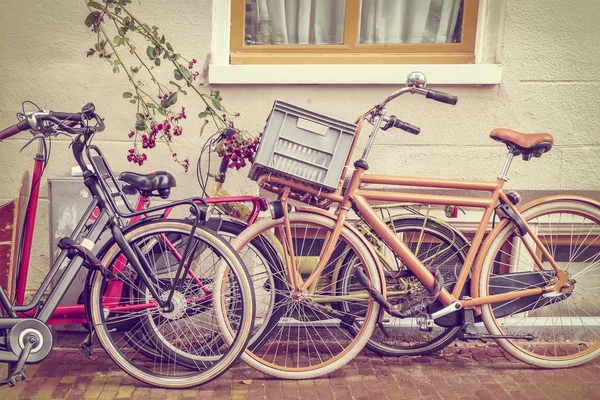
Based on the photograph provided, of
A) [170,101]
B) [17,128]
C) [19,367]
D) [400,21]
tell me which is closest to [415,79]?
[400,21]

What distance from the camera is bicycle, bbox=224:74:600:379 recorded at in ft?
10.5

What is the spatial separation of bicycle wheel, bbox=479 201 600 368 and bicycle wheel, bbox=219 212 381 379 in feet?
2.42

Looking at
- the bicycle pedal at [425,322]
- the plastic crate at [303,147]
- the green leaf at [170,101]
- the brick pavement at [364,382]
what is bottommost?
the brick pavement at [364,382]

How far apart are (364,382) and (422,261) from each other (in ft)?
2.50

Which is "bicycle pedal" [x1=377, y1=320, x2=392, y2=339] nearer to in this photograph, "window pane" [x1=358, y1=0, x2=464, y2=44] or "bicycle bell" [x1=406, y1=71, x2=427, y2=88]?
"bicycle bell" [x1=406, y1=71, x2=427, y2=88]

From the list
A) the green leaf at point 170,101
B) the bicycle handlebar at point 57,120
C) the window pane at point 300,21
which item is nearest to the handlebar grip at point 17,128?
the bicycle handlebar at point 57,120

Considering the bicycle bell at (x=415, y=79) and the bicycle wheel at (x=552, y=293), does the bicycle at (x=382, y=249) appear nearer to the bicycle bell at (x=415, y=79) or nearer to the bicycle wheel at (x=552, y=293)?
the bicycle wheel at (x=552, y=293)

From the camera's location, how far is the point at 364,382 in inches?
132

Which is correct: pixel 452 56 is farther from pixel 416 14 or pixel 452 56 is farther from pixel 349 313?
pixel 349 313

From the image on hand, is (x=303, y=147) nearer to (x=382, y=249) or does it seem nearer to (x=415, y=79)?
(x=415, y=79)

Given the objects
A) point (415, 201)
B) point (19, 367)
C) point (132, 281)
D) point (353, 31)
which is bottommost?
point (19, 367)

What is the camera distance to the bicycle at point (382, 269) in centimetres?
320

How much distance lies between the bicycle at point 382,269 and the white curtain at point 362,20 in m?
1.07

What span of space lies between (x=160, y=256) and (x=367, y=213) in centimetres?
116
